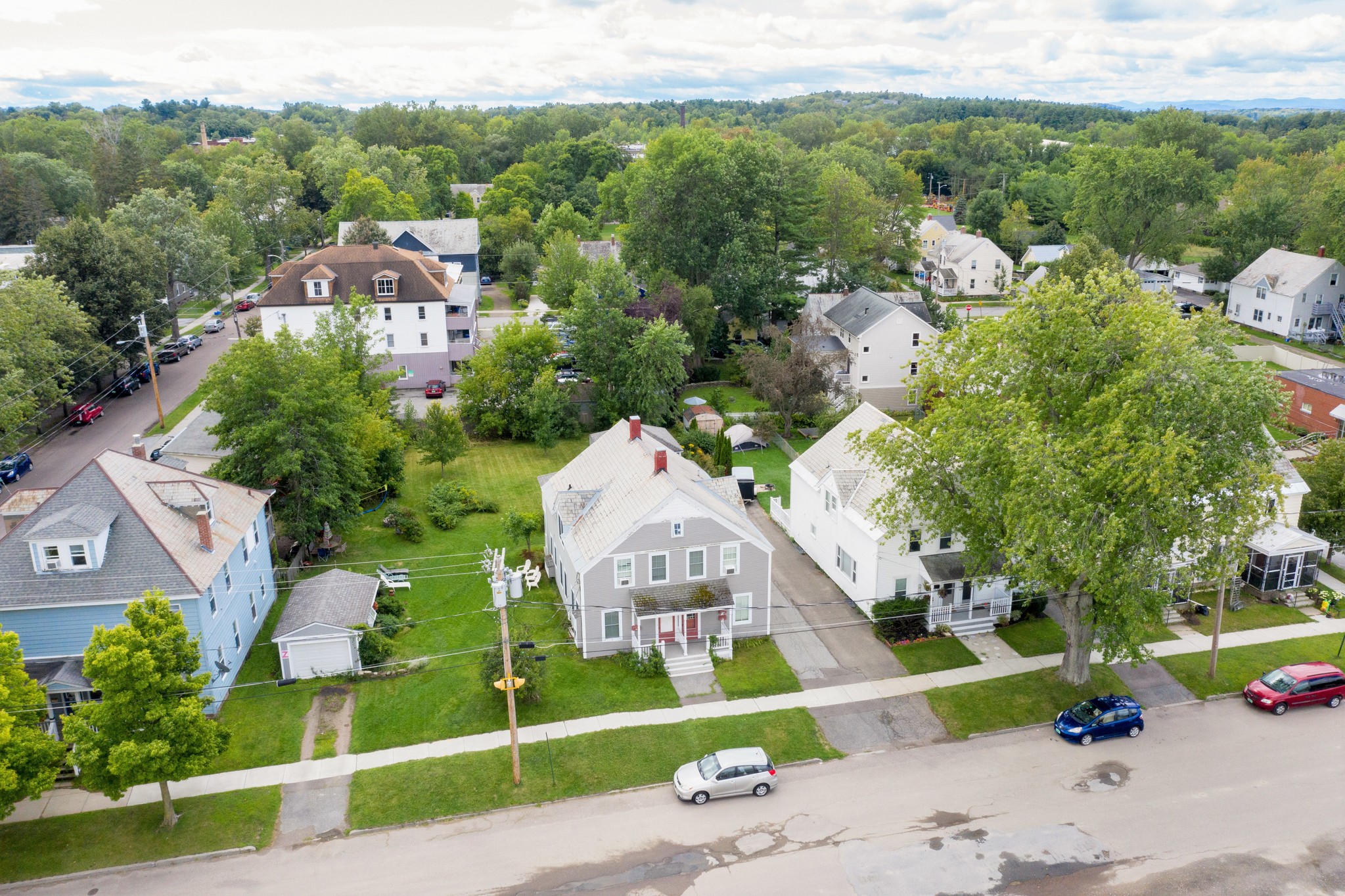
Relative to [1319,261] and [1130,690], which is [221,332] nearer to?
[1130,690]

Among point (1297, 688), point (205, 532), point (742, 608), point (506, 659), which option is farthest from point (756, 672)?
point (205, 532)

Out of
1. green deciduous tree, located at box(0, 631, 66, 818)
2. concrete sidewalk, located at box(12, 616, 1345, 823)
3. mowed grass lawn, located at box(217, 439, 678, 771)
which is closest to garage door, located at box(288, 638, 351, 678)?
mowed grass lawn, located at box(217, 439, 678, 771)

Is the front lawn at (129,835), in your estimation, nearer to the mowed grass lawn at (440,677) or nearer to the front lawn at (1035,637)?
the mowed grass lawn at (440,677)

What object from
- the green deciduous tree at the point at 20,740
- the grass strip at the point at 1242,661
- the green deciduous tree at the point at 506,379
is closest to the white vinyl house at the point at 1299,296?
the grass strip at the point at 1242,661

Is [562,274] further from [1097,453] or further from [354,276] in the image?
[1097,453]

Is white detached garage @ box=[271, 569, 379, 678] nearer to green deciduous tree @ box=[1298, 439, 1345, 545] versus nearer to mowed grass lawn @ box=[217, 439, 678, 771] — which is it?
mowed grass lawn @ box=[217, 439, 678, 771]

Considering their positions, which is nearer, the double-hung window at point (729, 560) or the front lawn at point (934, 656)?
the front lawn at point (934, 656)
